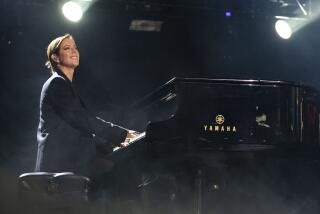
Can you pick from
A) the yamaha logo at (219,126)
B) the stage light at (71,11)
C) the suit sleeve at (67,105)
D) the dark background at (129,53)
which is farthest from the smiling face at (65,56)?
the dark background at (129,53)

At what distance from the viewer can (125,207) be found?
4004 mm

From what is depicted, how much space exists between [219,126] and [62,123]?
1.31m

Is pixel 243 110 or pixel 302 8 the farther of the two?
pixel 302 8

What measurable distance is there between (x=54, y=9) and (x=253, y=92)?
11.3 ft

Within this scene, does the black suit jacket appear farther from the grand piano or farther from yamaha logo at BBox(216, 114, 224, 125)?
yamaha logo at BBox(216, 114, 224, 125)

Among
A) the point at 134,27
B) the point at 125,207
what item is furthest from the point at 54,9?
the point at 125,207

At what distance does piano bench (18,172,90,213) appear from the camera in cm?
229

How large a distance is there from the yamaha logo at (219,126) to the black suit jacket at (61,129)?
1.05m

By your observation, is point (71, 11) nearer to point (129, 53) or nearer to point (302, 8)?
point (129, 53)

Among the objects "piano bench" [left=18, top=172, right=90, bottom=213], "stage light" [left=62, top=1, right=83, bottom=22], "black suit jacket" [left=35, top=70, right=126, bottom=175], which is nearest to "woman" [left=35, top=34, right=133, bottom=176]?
"black suit jacket" [left=35, top=70, right=126, bottom=175]

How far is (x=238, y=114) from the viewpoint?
3.52m

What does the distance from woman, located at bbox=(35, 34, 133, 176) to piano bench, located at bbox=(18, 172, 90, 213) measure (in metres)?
0.39

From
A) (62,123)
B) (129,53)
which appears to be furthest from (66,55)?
(129,53)

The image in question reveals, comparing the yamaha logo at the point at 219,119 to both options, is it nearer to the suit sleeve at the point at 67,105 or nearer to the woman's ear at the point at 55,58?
the suit sleeve at the point at 67,105
